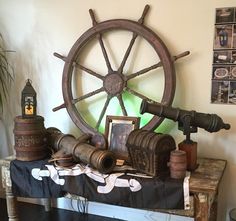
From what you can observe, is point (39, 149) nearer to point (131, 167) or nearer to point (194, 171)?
point (131, 167)

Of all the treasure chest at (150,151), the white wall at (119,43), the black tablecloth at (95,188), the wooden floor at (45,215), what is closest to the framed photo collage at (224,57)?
the white wall at (119,43)

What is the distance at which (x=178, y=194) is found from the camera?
4.99 feet

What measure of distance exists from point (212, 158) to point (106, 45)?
107 cm

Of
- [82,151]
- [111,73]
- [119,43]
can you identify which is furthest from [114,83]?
[82,151]

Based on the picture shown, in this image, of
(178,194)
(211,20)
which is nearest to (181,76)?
(211,20)

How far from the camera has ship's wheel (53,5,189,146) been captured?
1.96 m

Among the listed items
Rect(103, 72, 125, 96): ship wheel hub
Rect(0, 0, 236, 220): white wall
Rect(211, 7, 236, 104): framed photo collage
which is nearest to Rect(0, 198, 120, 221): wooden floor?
Rect(0, 0, 236, 220): white wall

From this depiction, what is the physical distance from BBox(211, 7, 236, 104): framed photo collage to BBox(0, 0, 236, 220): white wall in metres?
0.04

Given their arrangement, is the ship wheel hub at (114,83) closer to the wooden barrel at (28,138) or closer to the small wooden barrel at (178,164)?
the wooden barrel at (28,138)

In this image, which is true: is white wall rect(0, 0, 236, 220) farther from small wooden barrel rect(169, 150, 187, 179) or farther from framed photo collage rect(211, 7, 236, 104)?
small wooden barrel rect(169, 150, 187, 179)

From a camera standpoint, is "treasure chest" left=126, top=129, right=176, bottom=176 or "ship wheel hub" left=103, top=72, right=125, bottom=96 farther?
"ship wheel hub" left=103, top=72, right=125, bottom=96

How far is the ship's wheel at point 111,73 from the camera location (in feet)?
6.42

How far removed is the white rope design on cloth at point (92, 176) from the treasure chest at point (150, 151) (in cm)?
11

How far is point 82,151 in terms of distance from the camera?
1.76 m
